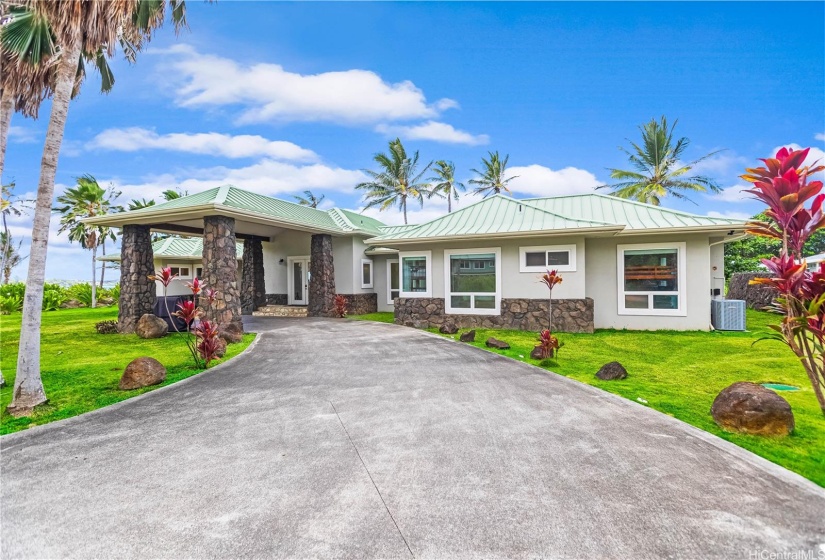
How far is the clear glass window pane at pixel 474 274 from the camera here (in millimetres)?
13539

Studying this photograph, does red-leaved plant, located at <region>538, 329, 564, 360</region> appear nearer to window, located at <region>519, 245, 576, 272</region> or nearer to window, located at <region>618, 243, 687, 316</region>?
window, located at <region>519, 245, 576, 272</region>

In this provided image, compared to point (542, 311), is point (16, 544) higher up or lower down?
lower down

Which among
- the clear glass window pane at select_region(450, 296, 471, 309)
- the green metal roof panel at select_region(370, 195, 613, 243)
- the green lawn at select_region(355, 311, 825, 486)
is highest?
the green metal roof panel at select_region(370, 195, 613, 243)

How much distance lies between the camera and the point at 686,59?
1466 cm

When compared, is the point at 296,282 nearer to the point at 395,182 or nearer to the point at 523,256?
the point at 523,256

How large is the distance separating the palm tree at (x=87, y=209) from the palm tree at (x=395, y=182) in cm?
1760

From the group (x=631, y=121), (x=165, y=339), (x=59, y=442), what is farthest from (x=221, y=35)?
(x=631, y=121)

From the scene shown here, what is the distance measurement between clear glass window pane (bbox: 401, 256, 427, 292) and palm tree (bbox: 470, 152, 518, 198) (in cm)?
2361

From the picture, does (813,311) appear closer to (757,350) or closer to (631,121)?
(757,350)

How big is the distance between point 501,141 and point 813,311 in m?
33.8

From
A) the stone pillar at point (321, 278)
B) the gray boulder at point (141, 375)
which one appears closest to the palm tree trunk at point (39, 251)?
the gray boulder at point (141, 375)

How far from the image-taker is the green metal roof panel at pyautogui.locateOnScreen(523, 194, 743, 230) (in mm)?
11789

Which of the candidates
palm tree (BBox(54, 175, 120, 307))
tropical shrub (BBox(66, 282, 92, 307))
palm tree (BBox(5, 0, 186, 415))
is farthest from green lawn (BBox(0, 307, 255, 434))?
tropical shrub (BBox(66, 282, 92, 307))

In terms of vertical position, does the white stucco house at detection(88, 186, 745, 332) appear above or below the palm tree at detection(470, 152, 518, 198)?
below
